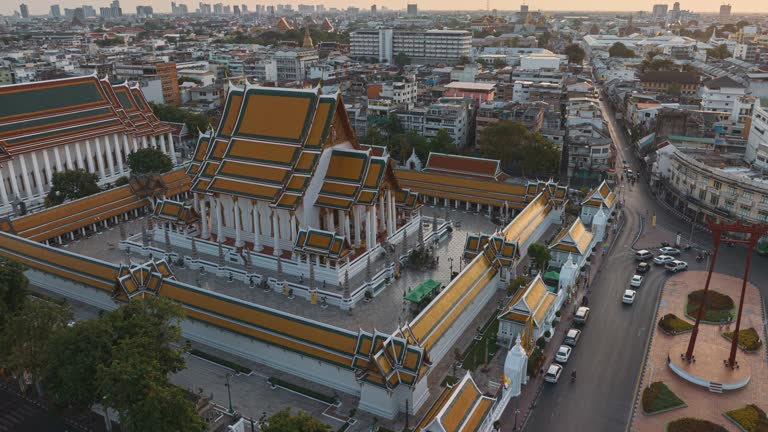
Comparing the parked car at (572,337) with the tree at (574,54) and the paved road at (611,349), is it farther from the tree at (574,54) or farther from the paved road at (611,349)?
the tree at (574,54)

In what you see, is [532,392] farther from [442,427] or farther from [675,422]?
[442,427]

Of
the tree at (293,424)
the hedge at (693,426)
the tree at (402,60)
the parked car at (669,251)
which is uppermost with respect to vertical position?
the tree at (402,60)

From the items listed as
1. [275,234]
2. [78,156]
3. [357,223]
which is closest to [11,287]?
[275,234]

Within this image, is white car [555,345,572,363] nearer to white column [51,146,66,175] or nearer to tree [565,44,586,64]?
white column [51,146,66,175]

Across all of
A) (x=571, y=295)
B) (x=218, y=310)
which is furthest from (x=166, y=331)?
(x=571, y=295)

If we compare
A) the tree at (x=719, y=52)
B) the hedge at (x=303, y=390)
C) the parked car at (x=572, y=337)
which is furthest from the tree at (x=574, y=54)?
the hedge at (x=303, y=390)

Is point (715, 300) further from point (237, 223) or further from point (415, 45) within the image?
point (415, 45)
